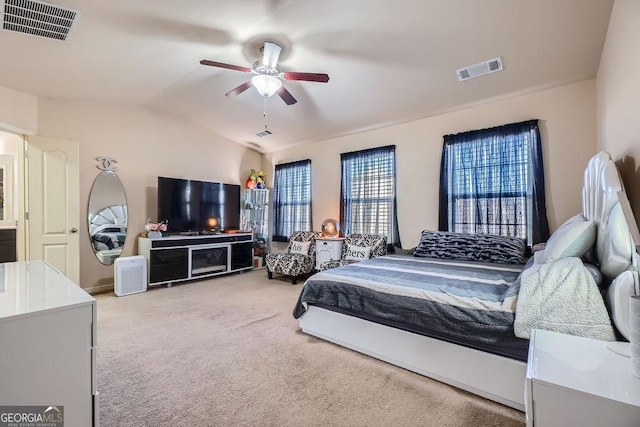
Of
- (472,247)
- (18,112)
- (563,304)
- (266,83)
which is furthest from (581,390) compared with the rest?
(18,112)

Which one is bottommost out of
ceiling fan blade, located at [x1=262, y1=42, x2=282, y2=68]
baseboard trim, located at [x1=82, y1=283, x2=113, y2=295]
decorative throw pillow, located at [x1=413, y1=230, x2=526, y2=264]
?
baseboard trim, located at [x1=82, y1=283, x2=113, y2=295]

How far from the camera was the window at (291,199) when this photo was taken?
5523 millimetres

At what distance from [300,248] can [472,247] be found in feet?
9.04

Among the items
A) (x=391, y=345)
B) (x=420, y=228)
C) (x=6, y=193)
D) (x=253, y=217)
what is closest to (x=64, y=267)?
(x=6, y=193)

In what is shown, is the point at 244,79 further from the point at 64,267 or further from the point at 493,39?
the point at 64,267

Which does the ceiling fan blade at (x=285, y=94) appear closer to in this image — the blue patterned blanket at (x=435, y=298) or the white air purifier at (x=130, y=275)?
the blue patterned blanket at (x=435, y=298)

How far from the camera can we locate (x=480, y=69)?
2.98 meters

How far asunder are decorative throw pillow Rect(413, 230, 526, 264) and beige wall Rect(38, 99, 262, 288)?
13.2ft

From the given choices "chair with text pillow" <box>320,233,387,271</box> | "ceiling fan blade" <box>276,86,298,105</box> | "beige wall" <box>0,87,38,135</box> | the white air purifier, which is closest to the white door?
"beige wall" <box>0,87,38,135</box>

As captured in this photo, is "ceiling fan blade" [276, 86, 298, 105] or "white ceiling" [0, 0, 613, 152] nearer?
"white ceiling" [0, 0, 613, 152]

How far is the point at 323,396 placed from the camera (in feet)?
5.99

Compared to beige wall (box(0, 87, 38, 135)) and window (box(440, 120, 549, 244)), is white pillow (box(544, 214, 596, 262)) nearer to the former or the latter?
window (box(440, 120, 549, 244))

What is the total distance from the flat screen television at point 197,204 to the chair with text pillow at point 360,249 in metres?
2.17

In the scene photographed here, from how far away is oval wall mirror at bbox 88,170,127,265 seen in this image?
4.25 meters
